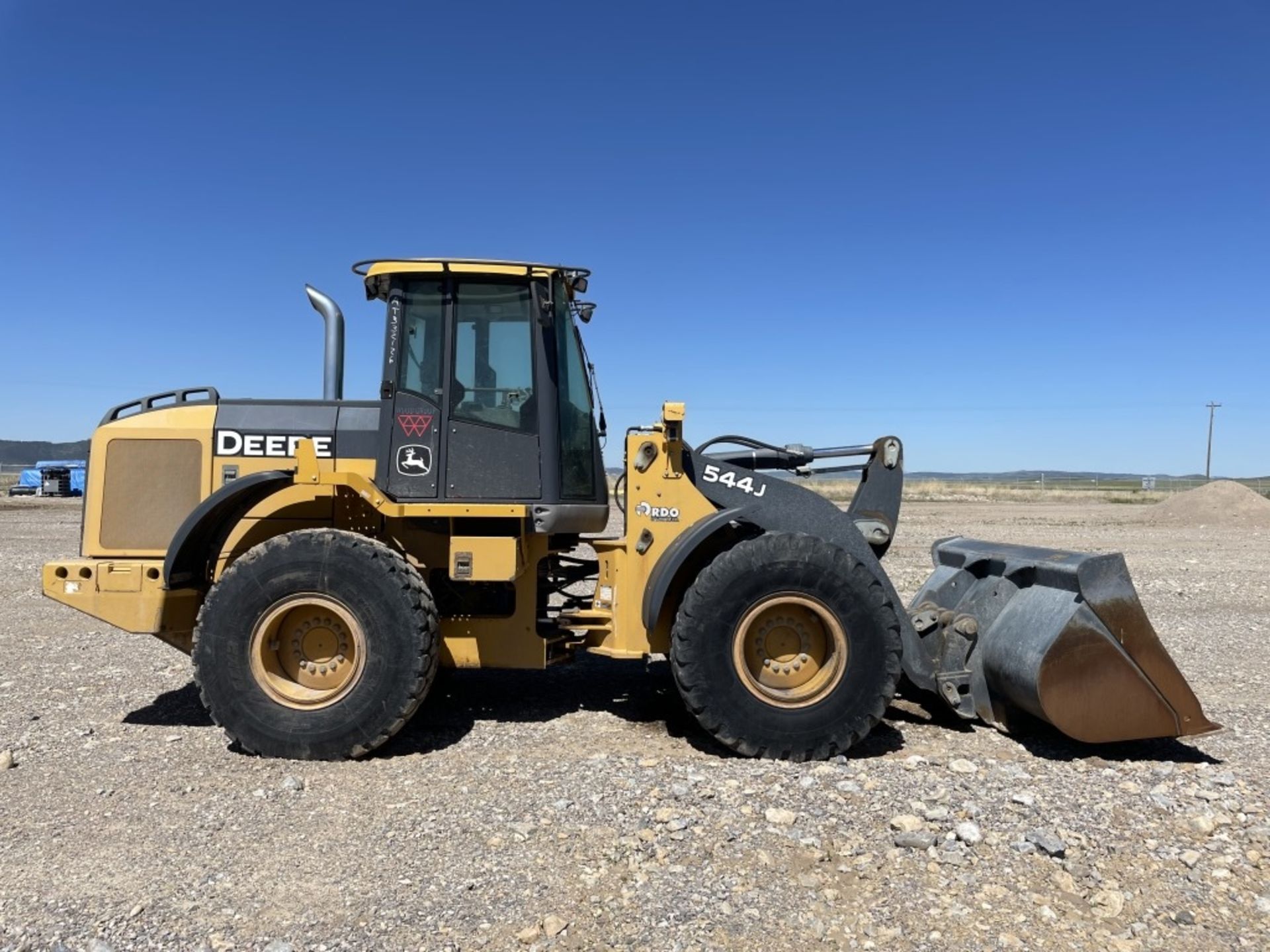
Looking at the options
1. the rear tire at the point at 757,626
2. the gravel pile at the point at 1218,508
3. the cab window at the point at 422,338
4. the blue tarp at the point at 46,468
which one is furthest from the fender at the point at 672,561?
the blue tarp at the point at 46,468

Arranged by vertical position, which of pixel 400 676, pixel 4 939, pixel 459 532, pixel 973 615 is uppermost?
pixel 459 532

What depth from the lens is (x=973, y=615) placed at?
5723 millimetres

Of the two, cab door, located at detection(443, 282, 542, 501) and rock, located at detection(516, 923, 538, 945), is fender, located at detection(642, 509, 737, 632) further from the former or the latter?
rock, located at detection(516, 923, 538, 945)

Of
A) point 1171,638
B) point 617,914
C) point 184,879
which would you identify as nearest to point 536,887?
point 617,914

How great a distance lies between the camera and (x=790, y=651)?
5.18 meters

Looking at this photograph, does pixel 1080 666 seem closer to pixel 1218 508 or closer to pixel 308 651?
pixel 308 651

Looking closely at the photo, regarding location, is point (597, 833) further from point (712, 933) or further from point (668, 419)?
point (668, 419)

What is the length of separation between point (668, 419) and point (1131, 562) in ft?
41.9

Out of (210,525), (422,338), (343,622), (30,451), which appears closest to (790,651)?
(343,622)

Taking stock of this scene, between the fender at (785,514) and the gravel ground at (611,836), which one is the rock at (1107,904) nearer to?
the gravel ground at (611,836)

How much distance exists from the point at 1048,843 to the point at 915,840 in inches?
21.4

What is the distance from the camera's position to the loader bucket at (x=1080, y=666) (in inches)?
187

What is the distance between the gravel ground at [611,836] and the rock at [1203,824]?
2 centimetres

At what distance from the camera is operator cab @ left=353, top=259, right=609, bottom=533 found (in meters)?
5.32
